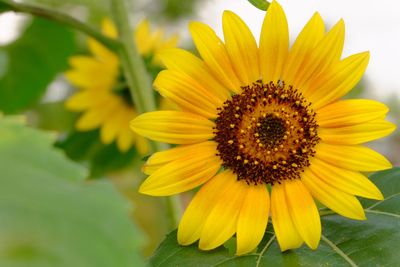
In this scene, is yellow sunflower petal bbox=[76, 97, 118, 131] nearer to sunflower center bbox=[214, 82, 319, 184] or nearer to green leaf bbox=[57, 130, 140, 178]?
green leaf bbox=[57, 130, 140, 178]

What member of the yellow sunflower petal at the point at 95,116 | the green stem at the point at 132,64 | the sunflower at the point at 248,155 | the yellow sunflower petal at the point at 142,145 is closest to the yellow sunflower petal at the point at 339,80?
the sunflower at the point at 248,155

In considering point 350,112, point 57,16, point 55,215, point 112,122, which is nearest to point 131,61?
point 57,16

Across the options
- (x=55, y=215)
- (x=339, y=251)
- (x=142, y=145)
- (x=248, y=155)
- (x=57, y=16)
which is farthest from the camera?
(x=142, y=145)

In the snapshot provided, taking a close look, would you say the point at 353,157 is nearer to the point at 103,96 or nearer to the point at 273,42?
the point at 273,42

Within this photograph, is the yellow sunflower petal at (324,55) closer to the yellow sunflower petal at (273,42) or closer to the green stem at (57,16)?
the yellow sunflower petal at (273,42)

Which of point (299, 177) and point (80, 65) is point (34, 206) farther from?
point (80, 65)

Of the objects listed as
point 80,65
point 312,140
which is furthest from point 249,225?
point 80,65
